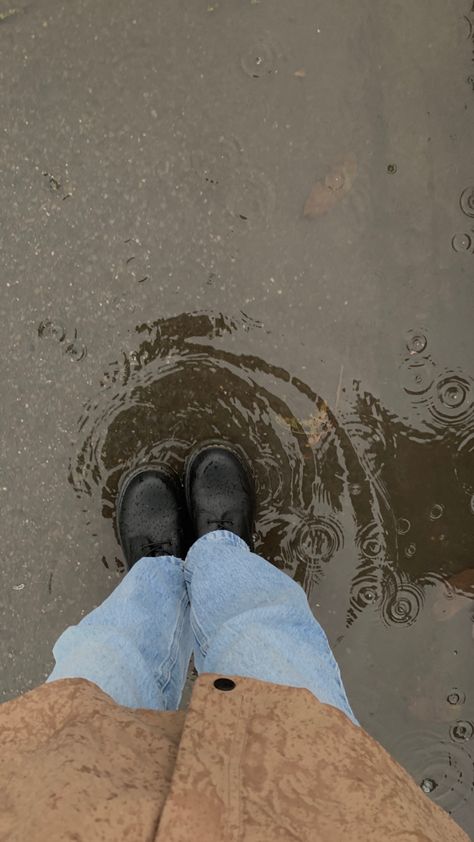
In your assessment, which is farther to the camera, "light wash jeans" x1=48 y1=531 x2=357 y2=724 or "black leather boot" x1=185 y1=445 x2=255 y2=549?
"black leather boot" x1=185 y1=445 x2=255 y2=549

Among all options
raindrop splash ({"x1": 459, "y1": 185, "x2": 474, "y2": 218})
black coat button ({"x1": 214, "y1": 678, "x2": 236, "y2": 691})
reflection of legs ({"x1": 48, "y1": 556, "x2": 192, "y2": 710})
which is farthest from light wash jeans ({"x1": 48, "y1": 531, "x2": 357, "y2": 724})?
raindrop splash ({"x1": 459, "y1": 185, "x2": 474, "y2": 218})

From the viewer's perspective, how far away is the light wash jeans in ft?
3.83

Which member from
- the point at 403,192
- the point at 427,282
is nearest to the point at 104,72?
the point at 403,192

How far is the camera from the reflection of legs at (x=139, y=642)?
1.18 m

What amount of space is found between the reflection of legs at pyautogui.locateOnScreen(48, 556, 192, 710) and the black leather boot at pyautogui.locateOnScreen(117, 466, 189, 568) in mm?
79

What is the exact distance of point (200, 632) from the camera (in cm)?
138

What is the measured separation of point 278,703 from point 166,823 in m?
0.25

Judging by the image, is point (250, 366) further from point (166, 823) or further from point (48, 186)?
point (166, 823)

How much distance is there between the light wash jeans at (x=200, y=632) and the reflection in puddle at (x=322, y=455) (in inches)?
9.0

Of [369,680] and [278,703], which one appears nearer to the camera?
[278,703]

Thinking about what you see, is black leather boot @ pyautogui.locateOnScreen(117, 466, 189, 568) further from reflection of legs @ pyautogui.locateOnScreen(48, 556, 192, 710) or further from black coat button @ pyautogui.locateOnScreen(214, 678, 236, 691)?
black coat button @ pyautogui.locateOnScreen(214, 678, 236, 691)

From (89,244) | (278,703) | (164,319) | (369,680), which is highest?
(89,244)

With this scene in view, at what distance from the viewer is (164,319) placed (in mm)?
1643

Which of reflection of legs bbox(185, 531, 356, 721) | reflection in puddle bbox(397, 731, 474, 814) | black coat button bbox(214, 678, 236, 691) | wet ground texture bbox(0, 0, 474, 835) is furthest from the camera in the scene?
reflection in puddle bbox(397, 731, 474, 814)
